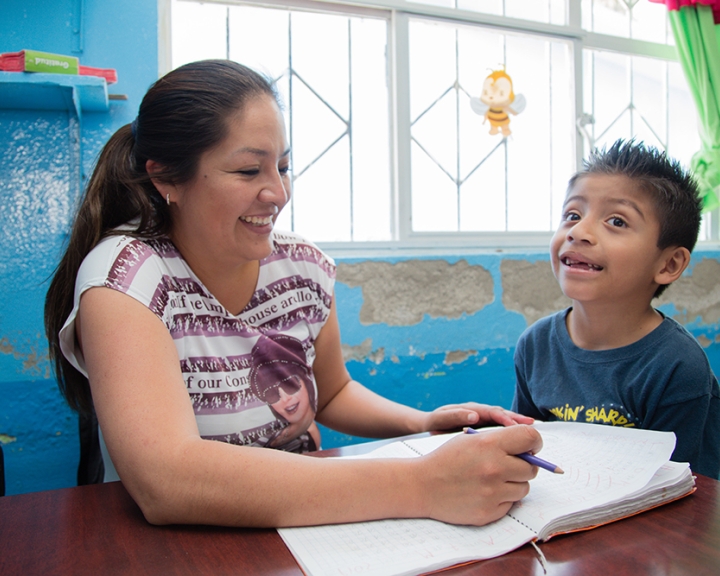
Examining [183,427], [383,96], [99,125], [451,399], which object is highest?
[383,96]

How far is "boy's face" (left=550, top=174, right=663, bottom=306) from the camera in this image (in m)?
1.06

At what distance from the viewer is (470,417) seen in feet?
3.38

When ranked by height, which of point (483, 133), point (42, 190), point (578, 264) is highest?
point (483, 133)

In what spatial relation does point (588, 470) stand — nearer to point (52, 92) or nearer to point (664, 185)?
point (664, 185)

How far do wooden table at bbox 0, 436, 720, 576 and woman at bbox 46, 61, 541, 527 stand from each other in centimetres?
4

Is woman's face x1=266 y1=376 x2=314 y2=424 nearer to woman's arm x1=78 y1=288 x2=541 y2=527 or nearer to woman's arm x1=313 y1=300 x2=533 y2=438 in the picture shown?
woman's arm x1=313 y1=300 x2=533 y2=438

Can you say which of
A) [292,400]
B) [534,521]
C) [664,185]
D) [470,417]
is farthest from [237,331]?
[664,185]

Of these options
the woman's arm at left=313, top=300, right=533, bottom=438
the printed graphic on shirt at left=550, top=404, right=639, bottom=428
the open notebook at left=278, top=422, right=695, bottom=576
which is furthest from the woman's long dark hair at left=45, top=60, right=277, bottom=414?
the printed graphic on shirt at left=550, top=404, right=639, bottom=428

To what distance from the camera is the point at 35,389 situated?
1730mm

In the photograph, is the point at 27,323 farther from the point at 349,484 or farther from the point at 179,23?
the point at 349,484

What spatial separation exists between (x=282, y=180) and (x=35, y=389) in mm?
1234

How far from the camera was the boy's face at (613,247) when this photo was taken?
1.06m

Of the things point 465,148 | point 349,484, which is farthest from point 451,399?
point 349,484

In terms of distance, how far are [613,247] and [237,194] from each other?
28.8 inches
